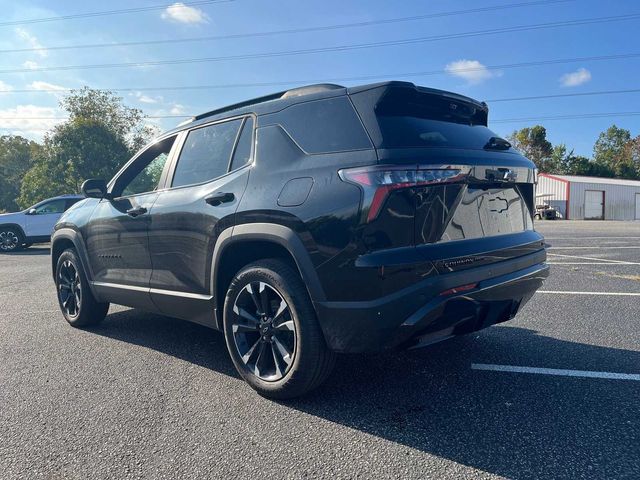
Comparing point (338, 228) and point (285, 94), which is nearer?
point (338, 228)

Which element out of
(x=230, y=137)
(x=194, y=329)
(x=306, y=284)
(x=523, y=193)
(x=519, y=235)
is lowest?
(x=194, y=329)

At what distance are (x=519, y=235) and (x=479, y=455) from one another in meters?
1.46

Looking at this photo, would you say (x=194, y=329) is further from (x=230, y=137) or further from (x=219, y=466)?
(x=219, y=466)

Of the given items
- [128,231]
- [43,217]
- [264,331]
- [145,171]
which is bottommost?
[264,331]

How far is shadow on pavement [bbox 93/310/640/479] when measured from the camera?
2197 millimetres

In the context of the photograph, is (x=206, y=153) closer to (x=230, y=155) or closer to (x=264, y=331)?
(x=230, y=155)

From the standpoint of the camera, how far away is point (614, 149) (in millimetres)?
82062

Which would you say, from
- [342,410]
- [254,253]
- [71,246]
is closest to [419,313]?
[342,410]

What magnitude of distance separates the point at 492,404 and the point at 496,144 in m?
1.63

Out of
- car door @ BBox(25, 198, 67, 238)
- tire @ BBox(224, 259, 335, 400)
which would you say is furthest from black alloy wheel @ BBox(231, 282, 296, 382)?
car door @ BBox(25, 198, 67, 238)

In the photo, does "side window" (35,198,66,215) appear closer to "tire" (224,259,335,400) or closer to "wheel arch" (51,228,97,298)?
"wheel arch" (51,228,97,298)

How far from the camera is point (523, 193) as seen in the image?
317cm

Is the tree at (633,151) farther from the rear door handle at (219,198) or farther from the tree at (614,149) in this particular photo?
the rear door handle at (219,198)

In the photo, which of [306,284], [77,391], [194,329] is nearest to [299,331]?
[306,284]
